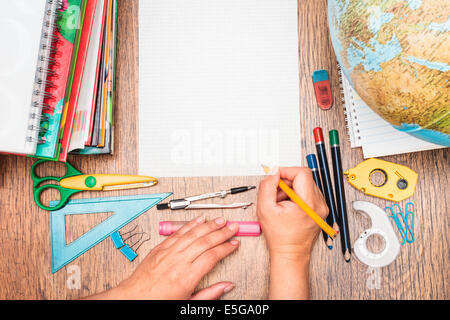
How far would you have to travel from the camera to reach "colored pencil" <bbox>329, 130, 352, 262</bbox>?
0.61 metres

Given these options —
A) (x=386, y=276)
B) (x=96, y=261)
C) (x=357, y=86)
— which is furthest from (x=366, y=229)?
(x=96, y=261)

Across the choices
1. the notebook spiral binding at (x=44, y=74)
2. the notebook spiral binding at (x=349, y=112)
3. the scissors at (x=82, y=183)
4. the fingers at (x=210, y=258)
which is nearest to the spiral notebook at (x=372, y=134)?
the notebook spiral binding at (x=349, y=112)

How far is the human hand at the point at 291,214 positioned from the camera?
0.59m

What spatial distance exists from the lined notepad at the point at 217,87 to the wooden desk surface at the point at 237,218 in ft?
0.09

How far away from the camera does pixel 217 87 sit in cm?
66

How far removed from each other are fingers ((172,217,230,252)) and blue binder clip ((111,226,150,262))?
0.08 m

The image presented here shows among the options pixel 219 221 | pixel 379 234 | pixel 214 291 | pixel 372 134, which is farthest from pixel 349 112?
pixel 214 291

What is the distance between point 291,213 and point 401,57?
0.33 meters

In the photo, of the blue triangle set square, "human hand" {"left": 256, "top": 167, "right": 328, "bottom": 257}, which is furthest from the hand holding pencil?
the blue triangle set square

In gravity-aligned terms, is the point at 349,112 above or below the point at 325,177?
above

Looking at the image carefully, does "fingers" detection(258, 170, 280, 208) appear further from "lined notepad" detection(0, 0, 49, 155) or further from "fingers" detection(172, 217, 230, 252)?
"lined notepad" detection(0, 0, 49, 155)

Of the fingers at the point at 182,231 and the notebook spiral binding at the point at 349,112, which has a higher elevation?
the notebook spiral binding at the point at 349,112

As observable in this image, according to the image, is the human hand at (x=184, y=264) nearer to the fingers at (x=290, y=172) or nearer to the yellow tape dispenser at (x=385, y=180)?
the fingers at (x=290, y=172)

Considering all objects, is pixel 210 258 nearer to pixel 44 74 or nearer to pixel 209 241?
pixel 209 241
